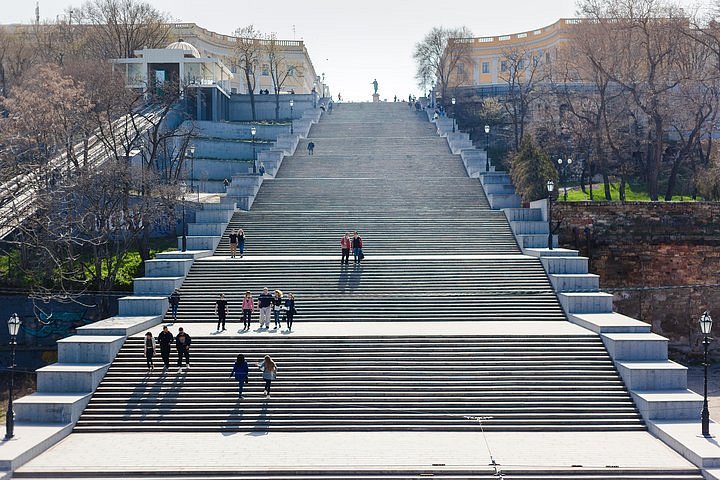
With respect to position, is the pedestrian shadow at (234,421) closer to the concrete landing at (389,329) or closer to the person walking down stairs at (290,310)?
the concrete landing at (389,329)

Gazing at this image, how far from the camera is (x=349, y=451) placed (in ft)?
59.8

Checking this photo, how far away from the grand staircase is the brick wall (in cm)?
341

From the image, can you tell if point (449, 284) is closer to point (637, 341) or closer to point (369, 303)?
point (369, 303)

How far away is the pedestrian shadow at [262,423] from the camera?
19.8 m

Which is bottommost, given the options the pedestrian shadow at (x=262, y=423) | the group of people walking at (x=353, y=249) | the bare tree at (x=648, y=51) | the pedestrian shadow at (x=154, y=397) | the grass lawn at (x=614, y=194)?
the pedestrian shadow at (x=262, y=423)

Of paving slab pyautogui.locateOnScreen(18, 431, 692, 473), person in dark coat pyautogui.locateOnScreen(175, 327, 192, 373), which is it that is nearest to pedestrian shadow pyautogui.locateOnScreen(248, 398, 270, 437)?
paving slab pyautogui.locateOnScreen(18, 431, 692, 473)

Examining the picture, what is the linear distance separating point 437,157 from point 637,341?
91.3ft

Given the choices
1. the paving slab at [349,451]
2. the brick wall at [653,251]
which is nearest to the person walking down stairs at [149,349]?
the paving slab at [349,451]

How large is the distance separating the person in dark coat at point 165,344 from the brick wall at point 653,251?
58.1ft

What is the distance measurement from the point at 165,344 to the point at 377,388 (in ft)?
17.6

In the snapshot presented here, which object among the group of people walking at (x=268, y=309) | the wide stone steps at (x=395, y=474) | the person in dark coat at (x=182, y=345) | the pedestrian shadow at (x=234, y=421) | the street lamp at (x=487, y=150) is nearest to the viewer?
the wide stone steps at (x=395, y=474)

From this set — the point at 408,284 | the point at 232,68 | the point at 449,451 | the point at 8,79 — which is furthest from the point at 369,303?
the point at 232,68

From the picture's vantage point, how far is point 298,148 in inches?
2068

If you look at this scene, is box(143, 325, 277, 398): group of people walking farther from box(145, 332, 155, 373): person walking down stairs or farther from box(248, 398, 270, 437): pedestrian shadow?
box(248, 398, 270, 437): pedestrian shadow
